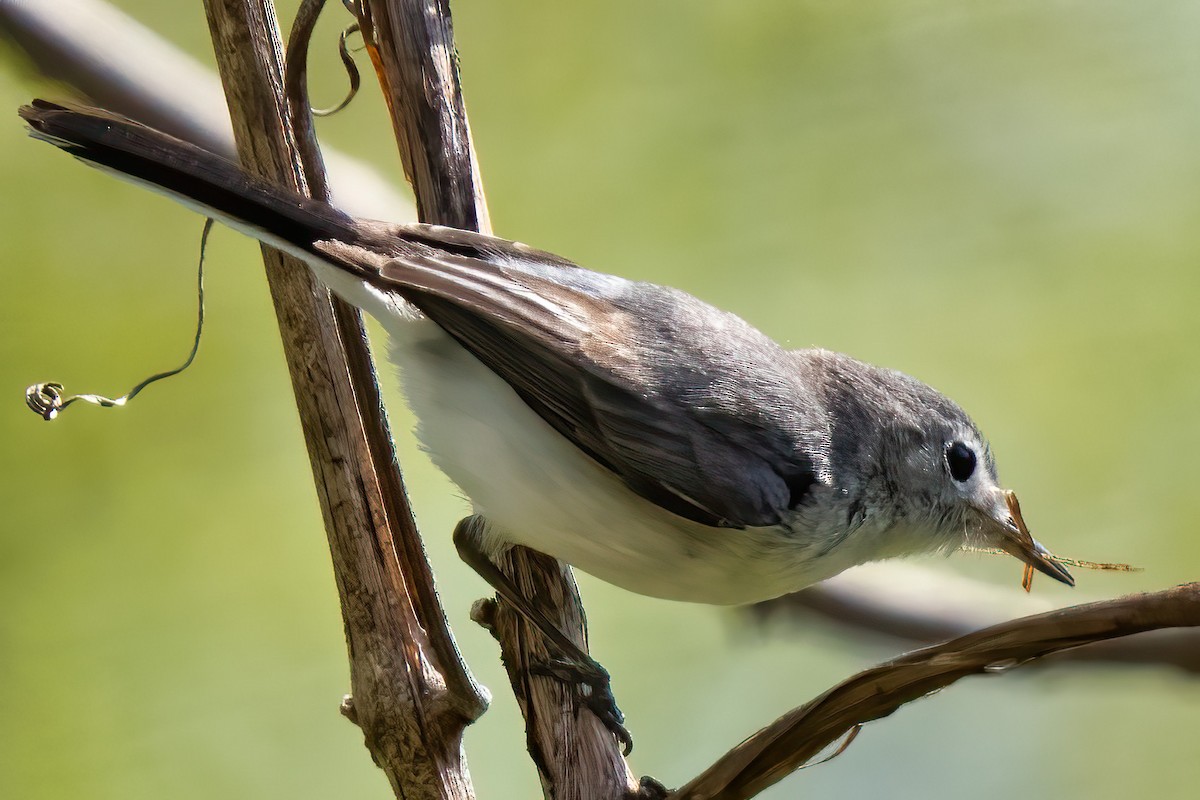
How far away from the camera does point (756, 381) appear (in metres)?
1.16

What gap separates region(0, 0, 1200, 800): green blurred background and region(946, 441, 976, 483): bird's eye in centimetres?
53

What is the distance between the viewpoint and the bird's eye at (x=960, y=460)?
1.25 metres

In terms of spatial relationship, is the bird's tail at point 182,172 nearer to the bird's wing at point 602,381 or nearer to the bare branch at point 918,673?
the bird's wing at point 602,381

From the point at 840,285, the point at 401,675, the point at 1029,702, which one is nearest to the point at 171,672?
the point at 401,675

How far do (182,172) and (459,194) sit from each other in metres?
0.33

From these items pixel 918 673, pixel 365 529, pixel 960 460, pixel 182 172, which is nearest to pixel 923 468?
pixel 960 460

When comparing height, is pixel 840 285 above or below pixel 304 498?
above

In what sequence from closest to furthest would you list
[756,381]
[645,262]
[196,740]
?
[756,381]
[196,740]
[645,262]

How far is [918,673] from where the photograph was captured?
704mm

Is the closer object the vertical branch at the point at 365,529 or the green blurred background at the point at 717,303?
the vertical branch at the point at 365,529

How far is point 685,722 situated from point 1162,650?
106 cm

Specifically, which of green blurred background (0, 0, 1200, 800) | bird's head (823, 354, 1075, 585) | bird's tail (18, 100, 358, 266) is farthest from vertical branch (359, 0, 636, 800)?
green blurred background (0, 0, 1200, 800)

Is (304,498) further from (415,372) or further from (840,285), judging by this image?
(840,285)

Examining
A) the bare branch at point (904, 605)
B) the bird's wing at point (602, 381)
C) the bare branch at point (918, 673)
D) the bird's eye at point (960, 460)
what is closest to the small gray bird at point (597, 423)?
the bird's wing at point (602, 381)
